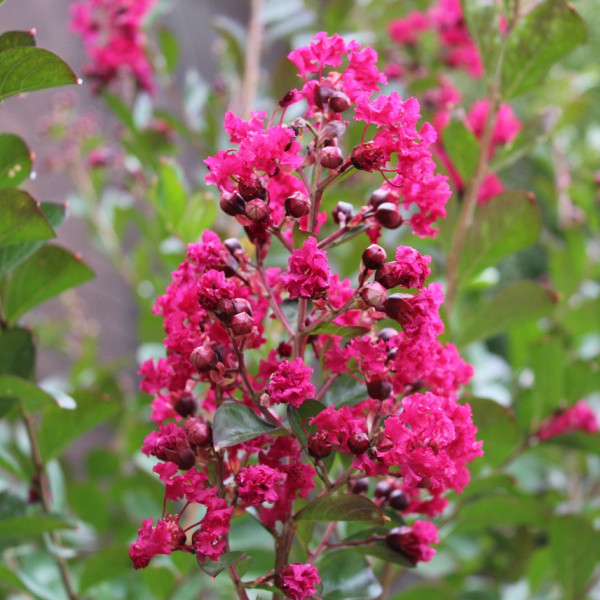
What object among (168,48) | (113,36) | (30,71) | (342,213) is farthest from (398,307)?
(168,48)

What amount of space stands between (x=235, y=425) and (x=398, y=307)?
0.48ft

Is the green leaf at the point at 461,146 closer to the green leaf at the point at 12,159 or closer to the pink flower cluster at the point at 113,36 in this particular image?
the green leaf at the point at 12,159

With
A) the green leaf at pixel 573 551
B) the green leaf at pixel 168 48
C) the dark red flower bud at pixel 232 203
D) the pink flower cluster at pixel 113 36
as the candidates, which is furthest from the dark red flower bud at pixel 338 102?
the green leaf at pixel 168 48

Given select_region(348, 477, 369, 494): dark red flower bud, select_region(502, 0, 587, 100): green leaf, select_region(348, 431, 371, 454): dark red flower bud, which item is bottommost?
select_region(348, 477, 369, 494): dark red flower bud

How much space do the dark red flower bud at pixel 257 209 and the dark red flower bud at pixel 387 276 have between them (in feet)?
0.32

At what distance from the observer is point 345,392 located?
0.59 metres

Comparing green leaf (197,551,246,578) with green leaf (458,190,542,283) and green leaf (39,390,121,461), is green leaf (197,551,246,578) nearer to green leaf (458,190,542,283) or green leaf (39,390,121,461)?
green leaf (39,390,121,461)

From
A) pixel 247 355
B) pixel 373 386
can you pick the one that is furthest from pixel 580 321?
pixel 373 386

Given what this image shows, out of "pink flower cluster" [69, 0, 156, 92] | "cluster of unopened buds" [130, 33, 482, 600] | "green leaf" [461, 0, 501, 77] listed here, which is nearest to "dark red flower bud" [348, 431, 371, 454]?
"cluster of unopened buds" [130, 33, 482, 600]

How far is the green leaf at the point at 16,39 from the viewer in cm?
60

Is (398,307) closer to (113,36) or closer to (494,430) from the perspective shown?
(494,430)

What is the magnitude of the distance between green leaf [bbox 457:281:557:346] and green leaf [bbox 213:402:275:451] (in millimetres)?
503

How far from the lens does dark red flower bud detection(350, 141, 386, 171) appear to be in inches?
20.3

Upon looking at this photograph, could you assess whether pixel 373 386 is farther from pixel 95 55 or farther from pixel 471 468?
pixel 95 55
